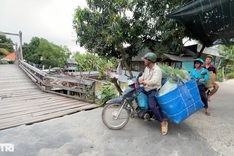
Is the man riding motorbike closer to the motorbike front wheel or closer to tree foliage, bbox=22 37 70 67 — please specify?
the motorbike front wheel

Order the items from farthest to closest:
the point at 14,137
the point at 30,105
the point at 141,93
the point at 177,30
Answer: the point at 177,30, the point at 30,105, the point at 141,93, the point at 14,137

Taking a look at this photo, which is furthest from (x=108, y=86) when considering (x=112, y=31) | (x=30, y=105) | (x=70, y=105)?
(x=112, y=31)

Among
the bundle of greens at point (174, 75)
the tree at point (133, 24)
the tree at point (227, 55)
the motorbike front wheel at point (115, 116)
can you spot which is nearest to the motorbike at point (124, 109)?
the motorbike front wheel at point (115, 116)

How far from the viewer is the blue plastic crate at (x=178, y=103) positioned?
272 cm

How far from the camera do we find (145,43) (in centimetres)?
773

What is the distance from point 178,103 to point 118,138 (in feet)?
3.66

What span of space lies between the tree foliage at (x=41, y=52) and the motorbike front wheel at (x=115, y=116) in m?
29.6

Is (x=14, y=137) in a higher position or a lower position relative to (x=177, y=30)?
lower

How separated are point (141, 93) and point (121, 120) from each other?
25.0 inches

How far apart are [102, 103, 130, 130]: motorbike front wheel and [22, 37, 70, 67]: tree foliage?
2964 cm

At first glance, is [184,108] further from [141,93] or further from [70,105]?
[70,105]

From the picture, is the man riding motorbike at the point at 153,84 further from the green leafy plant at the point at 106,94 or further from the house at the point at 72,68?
the house at the point at 72,68

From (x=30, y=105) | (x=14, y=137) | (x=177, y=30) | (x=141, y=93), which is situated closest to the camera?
(x=14, y=137)

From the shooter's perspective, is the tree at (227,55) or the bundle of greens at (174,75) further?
the tree at (227,55)
